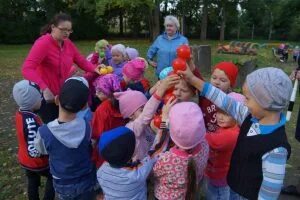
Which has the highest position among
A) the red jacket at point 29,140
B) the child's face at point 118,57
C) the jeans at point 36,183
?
the child's face at point 118,57

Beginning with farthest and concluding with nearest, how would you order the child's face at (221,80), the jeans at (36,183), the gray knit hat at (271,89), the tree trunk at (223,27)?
the tree trunk at (223,27) → the jeans at (36,183) → the child's face at (221,80) → the gray knit hat at (271,89)

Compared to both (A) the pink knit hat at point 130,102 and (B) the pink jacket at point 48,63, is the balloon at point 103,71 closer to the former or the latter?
(B) the pink jacket at point 48,63

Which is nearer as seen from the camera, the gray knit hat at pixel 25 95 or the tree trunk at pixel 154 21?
the gray knit hat at pixel 25 95

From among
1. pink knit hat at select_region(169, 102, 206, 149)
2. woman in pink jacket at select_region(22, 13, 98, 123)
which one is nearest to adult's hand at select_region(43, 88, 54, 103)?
woman in pink jacket at select_region(22, 13, 98, 123)

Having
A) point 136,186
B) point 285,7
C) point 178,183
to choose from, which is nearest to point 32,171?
point 136,186

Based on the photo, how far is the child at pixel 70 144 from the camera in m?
2.84

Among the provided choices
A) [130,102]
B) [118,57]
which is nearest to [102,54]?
[118,57]

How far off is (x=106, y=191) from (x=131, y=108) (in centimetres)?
80

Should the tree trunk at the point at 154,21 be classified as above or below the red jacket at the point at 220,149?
below

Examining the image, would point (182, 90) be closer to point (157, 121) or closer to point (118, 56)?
point (157, 121)

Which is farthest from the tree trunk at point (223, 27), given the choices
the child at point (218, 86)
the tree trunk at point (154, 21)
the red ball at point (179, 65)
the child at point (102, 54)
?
the red ball at point (179, 65)

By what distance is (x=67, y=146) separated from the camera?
2902mm

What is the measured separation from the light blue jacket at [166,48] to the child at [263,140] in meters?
3.26

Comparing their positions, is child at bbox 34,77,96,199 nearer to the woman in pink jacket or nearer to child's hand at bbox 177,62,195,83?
child's hand at bbox 177,62,195,83
